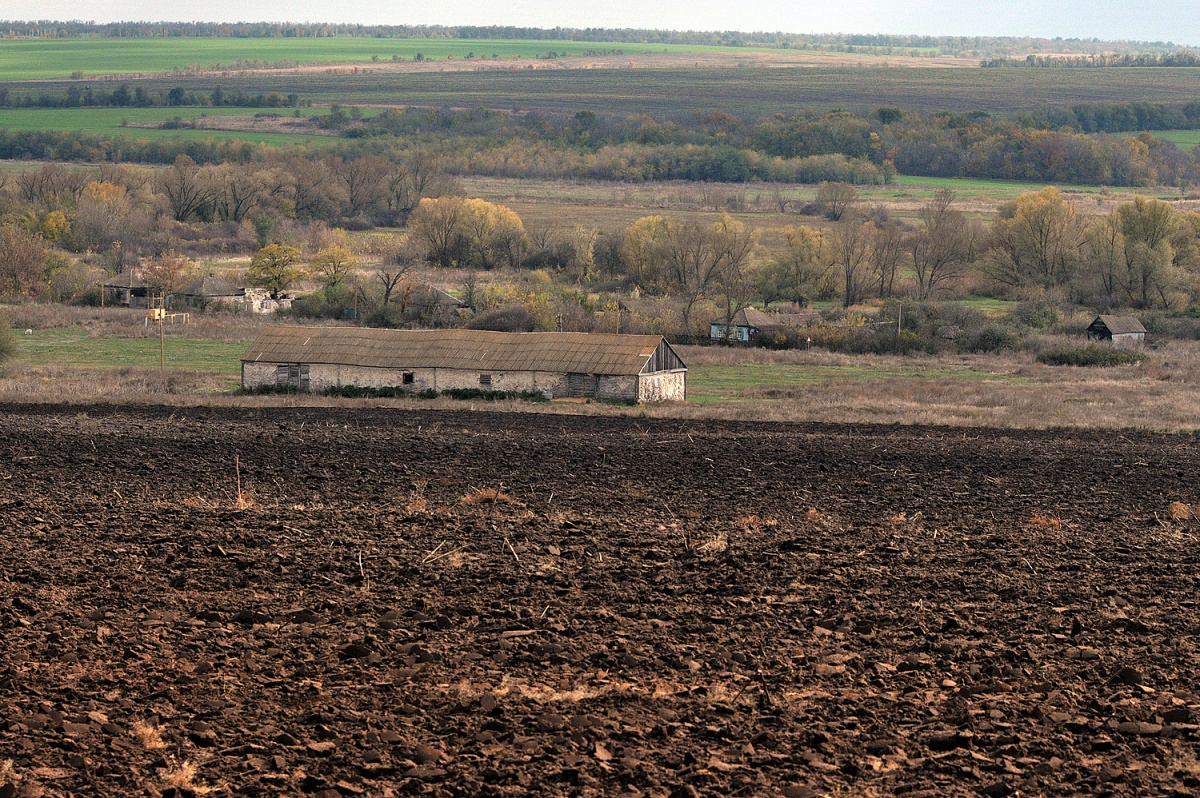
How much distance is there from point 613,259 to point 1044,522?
217ft

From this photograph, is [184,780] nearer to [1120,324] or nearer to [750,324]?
[750,324]

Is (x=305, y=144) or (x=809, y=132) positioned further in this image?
(x=809, y=132)

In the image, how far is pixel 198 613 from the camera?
13.1 metres

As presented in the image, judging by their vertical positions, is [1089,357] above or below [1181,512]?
below

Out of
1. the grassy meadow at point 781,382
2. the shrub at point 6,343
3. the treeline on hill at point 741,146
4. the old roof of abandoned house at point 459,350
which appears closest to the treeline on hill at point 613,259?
the grassy meadow at point 781,382

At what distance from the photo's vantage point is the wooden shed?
60.1 meters

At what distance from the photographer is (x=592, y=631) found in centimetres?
1273

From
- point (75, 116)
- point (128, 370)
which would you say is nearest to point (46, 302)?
point (128, 370)

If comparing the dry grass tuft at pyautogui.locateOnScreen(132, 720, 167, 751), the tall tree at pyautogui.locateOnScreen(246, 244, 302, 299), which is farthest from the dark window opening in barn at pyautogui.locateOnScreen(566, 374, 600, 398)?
the tall tree at pyautogui.locateOnScreen(246, 244, 302, 299)

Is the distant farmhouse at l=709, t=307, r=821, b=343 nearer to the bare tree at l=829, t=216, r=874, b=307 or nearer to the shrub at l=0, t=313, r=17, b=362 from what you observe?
the bare tree at l=829, t=216, r=874, b=307

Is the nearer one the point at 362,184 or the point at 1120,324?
the point at 1120,324

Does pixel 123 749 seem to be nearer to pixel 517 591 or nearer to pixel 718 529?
pixel 517 591

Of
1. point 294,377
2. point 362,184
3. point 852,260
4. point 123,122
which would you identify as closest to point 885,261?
point 852,260

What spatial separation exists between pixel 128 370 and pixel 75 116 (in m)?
138
